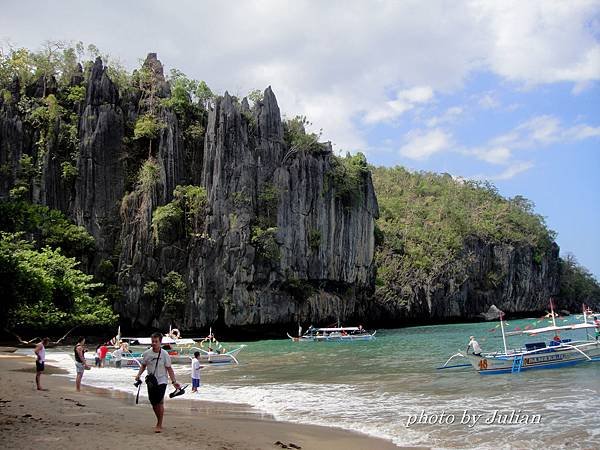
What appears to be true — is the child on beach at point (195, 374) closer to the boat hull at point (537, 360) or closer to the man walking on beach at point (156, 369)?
the man walking on beach at point (156, 369)

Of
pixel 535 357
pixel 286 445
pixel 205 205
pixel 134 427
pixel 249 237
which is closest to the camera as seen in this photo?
pixel 286 445

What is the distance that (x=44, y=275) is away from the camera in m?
29.2

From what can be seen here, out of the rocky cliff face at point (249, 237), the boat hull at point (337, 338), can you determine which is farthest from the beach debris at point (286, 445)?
the rocky cliff face at point (249, 237)

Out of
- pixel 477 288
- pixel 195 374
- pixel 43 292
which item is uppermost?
pixel 477 288

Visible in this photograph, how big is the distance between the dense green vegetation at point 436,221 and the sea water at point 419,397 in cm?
3960

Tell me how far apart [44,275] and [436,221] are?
167 feet

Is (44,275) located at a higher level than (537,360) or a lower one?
higher

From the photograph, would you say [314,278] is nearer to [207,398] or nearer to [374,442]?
[207,398]

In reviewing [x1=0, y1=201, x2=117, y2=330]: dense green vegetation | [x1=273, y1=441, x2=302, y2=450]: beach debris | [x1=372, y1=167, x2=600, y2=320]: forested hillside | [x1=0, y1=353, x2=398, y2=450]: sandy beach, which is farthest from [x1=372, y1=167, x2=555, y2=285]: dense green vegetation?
[x1=273, y1=441, x2=302, y2=450]: beach debris

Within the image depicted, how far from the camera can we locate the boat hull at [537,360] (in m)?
18.0

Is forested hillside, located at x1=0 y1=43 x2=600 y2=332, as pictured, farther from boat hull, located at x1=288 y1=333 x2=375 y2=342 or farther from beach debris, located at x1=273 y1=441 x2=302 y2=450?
beach debris, located at x1=273 y1=441 x2=302 y2=450

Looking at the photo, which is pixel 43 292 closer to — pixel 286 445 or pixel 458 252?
pixel 286 445

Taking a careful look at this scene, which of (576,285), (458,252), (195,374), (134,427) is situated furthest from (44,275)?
(576,285)

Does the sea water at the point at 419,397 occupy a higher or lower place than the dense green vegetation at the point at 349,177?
lower
